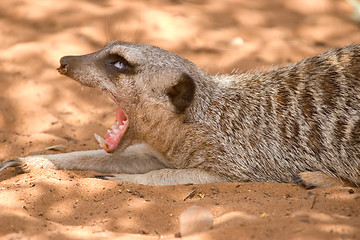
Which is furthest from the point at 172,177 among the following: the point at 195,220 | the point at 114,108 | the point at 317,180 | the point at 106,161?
the point at 114,108

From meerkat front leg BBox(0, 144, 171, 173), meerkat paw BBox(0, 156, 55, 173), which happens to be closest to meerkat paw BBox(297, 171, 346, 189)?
meerkat front leg BBox(0, 144, 171, 173)

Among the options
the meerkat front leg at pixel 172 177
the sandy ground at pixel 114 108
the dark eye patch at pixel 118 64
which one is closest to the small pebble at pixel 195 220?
the sandy ground at pixel 114 108

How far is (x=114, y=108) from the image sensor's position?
4.75 meters

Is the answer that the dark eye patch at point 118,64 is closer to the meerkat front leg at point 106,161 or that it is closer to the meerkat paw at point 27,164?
the meerkat front leg at point 106,161

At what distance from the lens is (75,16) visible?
222 inches

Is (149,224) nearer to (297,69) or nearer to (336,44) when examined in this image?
(297,69)

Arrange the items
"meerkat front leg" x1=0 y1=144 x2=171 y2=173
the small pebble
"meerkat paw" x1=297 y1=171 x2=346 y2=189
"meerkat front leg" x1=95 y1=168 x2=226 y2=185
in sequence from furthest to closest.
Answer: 1. "meerkat front leg" x1=0 y1=144 x2=171 y2=173
2. "meerkat front leg" x1=95 y1=168 x2=226 y2=185
3. "meerkat paw" x1=297 y1=171 x2=346 y2=189
4. the small pebble

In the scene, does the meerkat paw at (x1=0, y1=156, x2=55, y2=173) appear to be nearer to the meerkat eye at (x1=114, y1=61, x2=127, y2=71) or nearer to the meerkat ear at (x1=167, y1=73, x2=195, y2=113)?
the meerkat eye at (x1=114, y1=61, x2=127, y2=71)

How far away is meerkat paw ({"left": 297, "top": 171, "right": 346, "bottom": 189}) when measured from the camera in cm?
309

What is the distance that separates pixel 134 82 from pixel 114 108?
61.4 inches

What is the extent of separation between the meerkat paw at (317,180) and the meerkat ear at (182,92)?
0.93 metres

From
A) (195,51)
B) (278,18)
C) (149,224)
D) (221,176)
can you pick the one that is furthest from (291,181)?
(278,18)

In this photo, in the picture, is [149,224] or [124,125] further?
[124,125]

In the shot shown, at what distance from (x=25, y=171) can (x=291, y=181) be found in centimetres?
187
